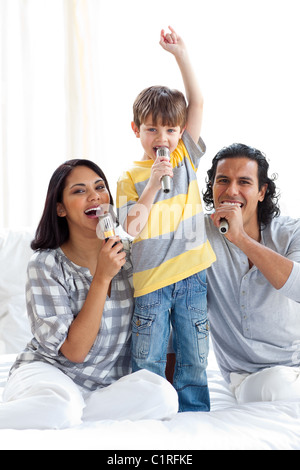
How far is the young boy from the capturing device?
59.7 inches

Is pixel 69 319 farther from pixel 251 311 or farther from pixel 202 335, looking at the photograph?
pixel 251 311

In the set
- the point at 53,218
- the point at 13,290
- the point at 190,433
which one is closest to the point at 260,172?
the point at 53,218

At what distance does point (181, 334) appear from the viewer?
1.57 m

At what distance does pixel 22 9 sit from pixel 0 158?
0.79 m

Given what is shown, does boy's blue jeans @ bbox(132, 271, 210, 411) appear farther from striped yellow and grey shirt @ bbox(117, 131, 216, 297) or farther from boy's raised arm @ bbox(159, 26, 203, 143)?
boy's raised arm @ bbox(159, 26, 203, 143)

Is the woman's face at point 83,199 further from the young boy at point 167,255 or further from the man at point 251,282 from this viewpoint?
the man at point 251,282

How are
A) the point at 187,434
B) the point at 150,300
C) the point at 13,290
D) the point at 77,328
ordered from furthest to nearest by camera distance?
the point at 13,290 < the point at 150,300 < the point at 77,328 < the point at 187,434

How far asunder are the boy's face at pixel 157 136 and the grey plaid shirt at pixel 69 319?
0.39 m

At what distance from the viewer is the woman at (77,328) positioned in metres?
1.32

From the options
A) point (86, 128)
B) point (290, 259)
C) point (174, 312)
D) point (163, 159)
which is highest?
point (86, 128)

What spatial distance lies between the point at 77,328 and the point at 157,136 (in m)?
0.59
